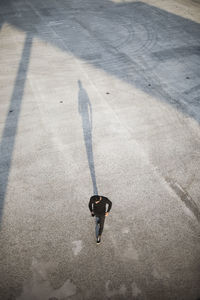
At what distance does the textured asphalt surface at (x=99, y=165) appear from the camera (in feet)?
13.6

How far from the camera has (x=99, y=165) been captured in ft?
20.0

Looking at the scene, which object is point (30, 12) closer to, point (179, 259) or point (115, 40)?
point (115, 40)

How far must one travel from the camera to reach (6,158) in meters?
6.21

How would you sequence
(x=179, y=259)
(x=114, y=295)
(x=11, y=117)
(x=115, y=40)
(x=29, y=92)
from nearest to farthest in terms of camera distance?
(x=114, y=295) → (x=179, y=259) → (x=11, y=117) → (x=29, y=92) → (x=115, y=40)

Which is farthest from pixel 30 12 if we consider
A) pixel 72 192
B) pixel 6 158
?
pixel 72 192

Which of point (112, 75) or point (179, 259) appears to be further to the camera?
point (112, 75)

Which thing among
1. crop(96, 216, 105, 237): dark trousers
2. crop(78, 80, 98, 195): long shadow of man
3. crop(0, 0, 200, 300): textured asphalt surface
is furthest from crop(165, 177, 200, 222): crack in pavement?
crop(96, 216, 105, 237): dark trousers

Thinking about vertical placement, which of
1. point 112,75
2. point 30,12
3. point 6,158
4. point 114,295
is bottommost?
point 114,295

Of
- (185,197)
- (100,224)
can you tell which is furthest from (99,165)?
(185,197)

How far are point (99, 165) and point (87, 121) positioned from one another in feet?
6.88

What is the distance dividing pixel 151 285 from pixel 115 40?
12546 mm

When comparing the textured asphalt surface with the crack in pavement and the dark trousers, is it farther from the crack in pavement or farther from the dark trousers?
the dark trousers

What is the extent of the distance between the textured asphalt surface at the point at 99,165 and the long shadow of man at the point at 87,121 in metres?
0.04

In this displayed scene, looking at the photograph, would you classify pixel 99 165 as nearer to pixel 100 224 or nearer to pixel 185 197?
pixel 100 224
